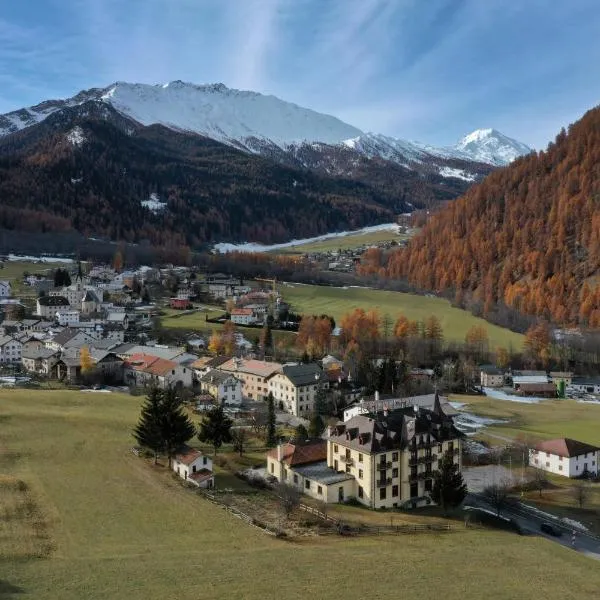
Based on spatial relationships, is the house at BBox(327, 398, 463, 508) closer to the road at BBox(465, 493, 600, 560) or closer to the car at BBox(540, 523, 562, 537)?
the road at BBox(465, 493, 600, 560)

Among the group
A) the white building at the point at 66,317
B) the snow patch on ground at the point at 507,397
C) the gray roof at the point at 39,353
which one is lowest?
the snow patch on ground at the point at 507,397

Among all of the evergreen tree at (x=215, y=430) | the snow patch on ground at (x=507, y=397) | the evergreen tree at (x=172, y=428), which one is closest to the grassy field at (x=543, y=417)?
the snow patch on ground at (x=507, y=397)

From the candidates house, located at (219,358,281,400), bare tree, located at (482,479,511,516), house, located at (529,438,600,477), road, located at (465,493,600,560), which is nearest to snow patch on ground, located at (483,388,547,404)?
house, located at (529,438,600,477)

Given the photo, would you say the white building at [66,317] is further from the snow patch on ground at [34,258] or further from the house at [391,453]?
the house at [391,453]

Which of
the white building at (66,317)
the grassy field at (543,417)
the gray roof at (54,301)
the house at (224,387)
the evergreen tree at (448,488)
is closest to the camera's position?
the evergreen tree at (448,488)

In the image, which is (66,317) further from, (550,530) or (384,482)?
(550,530)
